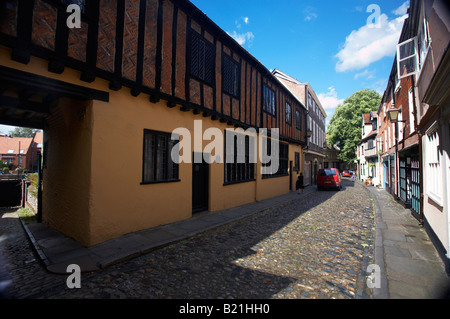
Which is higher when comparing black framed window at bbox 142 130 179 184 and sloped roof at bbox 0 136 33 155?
sloped roof at bbox 0 136 33 155

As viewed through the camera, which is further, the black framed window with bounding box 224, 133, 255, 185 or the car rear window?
the car rear window

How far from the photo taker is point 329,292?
3.27 metres

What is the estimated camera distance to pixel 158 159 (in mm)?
→ 6359

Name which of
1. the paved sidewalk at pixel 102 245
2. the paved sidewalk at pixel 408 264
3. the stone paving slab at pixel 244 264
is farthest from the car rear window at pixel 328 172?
the paved sidewalk at pixel 102 245

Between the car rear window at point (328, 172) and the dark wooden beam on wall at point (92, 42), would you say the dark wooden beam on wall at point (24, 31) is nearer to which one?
the dark wooden beam on wall at point (92, 42)

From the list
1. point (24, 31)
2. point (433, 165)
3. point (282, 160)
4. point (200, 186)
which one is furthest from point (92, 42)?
point (282, 160)

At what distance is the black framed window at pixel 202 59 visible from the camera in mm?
7410

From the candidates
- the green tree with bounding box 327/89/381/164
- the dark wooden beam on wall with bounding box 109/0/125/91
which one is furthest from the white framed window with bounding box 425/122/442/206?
the green tree with bounding box 327/89/381/164

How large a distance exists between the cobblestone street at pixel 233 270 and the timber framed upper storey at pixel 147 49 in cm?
394

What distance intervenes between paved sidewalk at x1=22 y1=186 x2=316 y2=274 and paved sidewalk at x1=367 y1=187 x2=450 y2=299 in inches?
167

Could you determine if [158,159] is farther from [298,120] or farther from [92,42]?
[298,120]

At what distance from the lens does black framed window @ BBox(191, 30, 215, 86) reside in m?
7.41

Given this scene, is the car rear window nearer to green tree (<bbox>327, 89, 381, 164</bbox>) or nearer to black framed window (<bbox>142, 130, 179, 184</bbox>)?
black framed window (<bbox>142, 130, 179, 184</bbox>)
